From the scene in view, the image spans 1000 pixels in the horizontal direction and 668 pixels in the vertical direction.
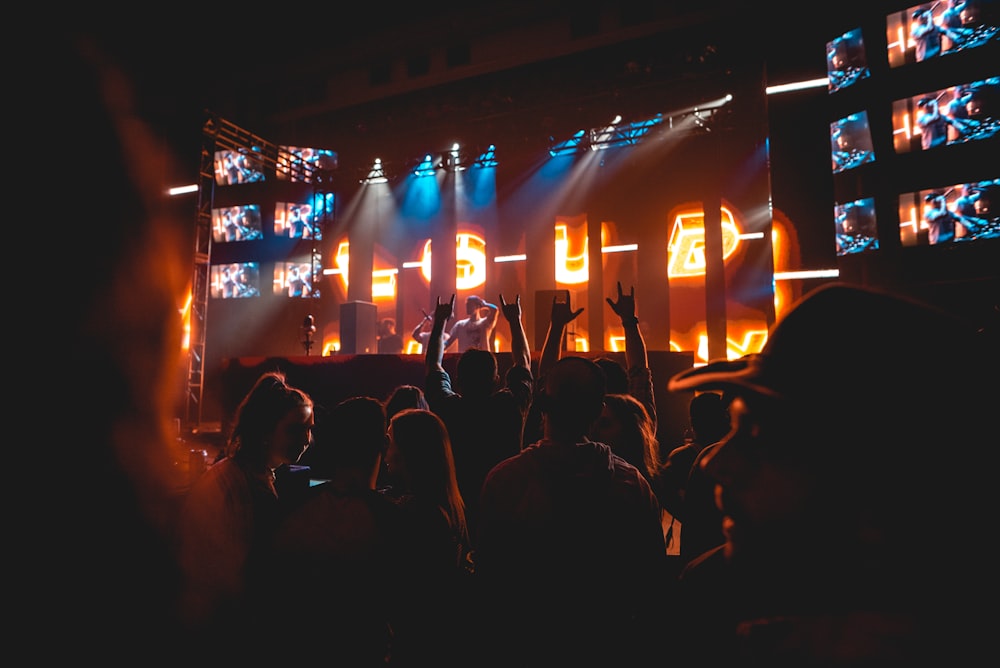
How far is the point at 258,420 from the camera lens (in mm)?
2182

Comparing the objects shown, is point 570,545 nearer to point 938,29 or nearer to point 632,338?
point 632,338

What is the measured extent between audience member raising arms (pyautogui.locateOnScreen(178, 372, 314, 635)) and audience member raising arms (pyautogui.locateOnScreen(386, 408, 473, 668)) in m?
0.49

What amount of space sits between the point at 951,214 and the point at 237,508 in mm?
15179

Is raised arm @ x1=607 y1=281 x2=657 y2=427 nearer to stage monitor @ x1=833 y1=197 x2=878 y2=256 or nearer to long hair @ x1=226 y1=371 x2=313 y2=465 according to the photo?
long hair @ x1=226 y1=371 x2=313 y2=465

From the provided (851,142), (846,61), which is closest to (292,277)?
(851,142)

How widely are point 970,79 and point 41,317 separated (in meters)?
16.2

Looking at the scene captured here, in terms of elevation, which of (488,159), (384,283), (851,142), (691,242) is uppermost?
(488,159)

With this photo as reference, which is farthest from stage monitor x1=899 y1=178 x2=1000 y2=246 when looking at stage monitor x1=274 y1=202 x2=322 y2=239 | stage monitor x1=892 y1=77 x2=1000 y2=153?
stage monitor x1=274 y1=202 x2=322 y2=239

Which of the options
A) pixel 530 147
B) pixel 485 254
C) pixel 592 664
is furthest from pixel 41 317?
pixel 485 254

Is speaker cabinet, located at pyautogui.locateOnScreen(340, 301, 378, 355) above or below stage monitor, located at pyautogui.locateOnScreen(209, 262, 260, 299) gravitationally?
below

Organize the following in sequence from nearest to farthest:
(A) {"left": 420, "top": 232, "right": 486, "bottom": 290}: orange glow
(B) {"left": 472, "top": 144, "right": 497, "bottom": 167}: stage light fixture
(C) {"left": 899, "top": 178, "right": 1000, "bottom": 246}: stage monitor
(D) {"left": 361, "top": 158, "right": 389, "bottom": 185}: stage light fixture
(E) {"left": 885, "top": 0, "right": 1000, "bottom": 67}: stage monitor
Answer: (E) {"left": 885, "top": 0, "right": 1000, "bottom": 67}: stage monitor
(C) {"left": 899, "top": 178, "right": 1000, "bottom": 246}: stage monitor
(B) {"left": 472, "top": 144, "right": 497, "bottom": 167}: stage light fixture
(D) {"left": 361, "top": 158, "right": 389, "bottom": 185}: stage light fixture
(A) {"left": 420, "top": 232, "right": 486, "bottom": 290}: orange glow

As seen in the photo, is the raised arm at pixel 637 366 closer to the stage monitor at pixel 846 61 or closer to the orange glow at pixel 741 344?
the orange glow at pixel 741 344

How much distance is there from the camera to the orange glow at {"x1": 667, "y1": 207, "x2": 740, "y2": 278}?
13164 mm

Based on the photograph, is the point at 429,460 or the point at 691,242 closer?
the point at 429,460
